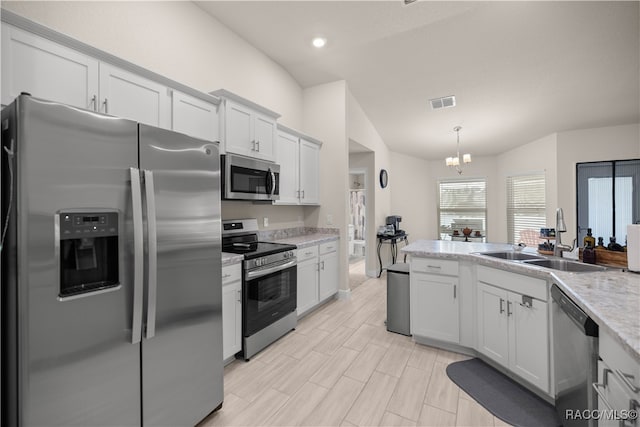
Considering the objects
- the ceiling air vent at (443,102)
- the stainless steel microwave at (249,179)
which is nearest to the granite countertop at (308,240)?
the stainless steel microwave at (249,179)

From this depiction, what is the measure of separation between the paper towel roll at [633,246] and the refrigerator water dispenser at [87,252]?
2.71 meters

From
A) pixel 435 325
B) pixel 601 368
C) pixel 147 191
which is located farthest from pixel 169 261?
pixel 435 325

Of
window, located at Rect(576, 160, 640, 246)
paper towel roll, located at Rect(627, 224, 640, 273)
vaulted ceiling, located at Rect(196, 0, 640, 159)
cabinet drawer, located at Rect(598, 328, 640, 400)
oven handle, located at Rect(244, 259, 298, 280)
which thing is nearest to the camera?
cabinet drawer, located at Rect(598, 328, 640, 400)

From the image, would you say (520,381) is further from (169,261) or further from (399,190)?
(399,190)

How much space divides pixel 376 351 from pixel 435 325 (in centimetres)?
59

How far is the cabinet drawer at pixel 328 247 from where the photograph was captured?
3.65 meters

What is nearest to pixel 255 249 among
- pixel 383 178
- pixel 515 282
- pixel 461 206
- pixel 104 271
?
pixel 104 271

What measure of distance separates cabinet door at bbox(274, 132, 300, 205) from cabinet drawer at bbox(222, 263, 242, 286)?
3.99ft

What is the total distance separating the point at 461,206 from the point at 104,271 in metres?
8.10

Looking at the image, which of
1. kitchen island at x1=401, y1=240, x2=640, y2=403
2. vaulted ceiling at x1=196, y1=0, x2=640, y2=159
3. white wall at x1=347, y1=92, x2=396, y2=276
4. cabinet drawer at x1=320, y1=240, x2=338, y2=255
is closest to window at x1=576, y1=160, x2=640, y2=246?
vaulted ceiling at x1=196, y1=0, x2=640, y2=159

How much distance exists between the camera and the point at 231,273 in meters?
2.28

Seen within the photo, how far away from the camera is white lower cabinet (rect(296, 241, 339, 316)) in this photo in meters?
3.24

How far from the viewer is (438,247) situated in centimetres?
279

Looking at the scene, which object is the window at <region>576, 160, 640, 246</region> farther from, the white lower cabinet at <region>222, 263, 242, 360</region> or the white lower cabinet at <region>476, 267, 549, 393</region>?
the white lower cabinet at <region>222, 263, 242, 360</region>
